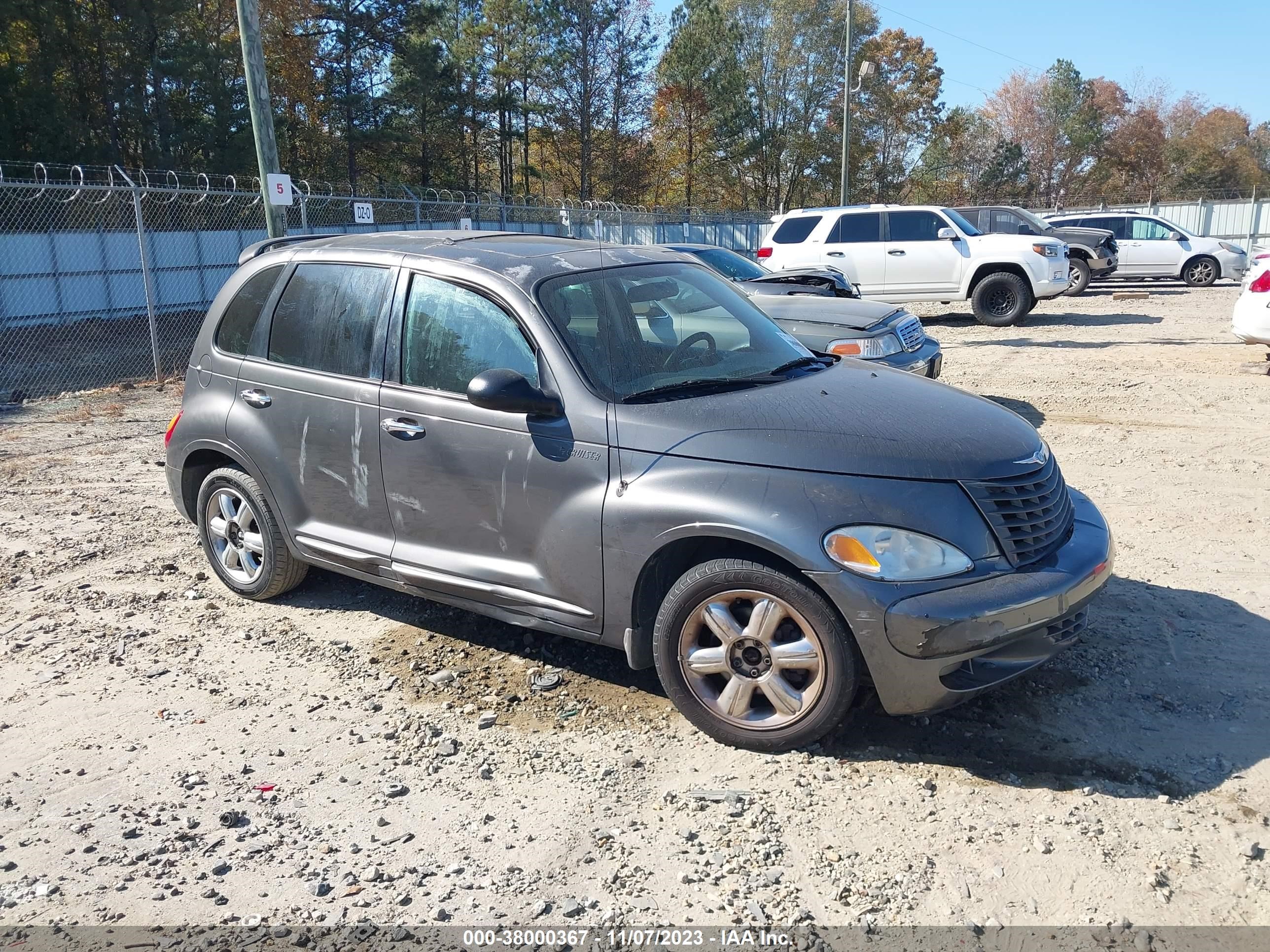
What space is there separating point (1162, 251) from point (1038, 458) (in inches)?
873

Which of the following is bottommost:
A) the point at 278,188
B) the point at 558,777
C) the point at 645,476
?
the point at 558,777

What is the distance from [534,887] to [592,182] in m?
53.9

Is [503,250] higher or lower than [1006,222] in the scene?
lower

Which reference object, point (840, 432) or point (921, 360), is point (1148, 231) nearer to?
point (921, 360)

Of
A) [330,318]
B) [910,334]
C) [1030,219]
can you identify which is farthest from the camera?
[1030,219]

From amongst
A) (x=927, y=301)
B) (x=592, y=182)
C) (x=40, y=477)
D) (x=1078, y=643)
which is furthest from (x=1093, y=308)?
(x=592, y=182)

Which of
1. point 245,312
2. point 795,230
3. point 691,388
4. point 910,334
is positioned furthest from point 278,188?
point 691,388

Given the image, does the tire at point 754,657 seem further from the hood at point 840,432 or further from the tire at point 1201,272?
the tire at point 1201,272

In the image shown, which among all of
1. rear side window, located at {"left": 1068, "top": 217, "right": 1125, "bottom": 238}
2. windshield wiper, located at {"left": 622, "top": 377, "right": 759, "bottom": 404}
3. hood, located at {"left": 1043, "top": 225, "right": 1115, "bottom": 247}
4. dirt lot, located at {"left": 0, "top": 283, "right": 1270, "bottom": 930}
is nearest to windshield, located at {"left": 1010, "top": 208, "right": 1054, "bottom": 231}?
hood, located at {"left": 1043, "top": 225, "right": 1115, "bottom": 247}

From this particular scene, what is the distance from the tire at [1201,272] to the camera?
22750mm

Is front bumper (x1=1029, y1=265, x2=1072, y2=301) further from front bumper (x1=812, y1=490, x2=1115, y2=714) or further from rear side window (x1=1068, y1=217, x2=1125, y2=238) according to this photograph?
front bumper (x1=812, y1=490, x2=1115, y2=714)

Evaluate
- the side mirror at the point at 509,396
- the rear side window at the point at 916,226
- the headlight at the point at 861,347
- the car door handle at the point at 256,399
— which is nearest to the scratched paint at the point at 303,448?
the car door handle at the point at 256,399

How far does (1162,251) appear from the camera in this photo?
22641mm

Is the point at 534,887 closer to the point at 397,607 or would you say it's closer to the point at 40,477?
the point at 397,607
